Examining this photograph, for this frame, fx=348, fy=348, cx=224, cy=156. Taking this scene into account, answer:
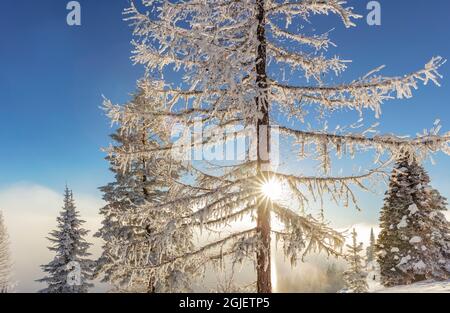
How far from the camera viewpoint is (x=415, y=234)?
2800 centimetres

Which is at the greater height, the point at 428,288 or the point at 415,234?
the point at 415,234

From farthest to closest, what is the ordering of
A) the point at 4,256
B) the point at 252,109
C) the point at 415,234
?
the point at 4,256 < the point at 415,234 < the point at 252,109

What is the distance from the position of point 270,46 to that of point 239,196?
11.7ft

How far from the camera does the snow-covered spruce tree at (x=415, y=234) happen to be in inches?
1081

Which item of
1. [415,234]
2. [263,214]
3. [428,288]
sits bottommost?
[428,288]

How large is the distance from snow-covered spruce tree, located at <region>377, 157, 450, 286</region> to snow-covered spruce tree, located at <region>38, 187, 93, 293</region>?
23.8 metres

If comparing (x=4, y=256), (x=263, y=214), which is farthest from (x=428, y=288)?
(x=4, y=256)

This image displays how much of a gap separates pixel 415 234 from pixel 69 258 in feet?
87.3

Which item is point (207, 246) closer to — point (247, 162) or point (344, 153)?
point (247, 162)

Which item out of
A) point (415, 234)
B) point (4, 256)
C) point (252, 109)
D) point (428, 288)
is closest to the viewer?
point (252, 109)

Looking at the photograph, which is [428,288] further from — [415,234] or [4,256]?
[4,256]

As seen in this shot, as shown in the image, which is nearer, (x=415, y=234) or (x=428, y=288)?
(x=428, y=288)
